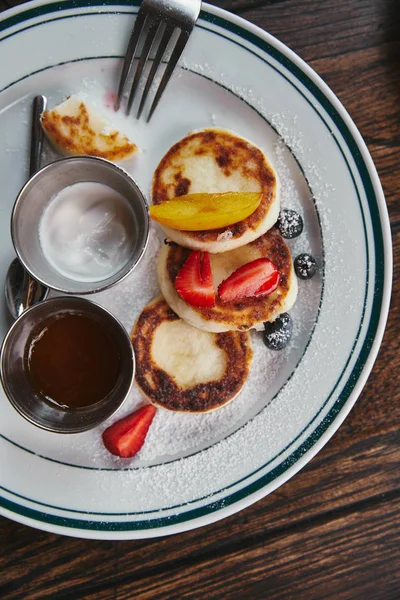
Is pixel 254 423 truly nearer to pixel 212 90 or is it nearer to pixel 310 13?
pixel 212 90

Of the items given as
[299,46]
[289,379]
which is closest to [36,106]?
[299,46]

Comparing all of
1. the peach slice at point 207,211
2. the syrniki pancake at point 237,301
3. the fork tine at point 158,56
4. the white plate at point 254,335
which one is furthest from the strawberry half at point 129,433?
the fork tine at point 158,56

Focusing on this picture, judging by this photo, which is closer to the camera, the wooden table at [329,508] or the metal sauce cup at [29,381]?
the metal sauce cup at [29,381]

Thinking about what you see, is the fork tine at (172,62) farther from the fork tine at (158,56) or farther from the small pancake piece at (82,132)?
the small pancake piece at (82,132)

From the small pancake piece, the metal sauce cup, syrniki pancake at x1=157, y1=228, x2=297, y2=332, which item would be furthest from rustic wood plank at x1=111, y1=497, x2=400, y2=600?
the small pancake piece

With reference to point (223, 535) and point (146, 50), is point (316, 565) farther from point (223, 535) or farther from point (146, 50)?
point (146, 50)

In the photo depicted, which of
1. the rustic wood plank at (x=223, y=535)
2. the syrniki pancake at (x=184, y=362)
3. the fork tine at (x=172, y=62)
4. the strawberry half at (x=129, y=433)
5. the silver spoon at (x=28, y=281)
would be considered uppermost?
the fork tine at (x=172, y=62)

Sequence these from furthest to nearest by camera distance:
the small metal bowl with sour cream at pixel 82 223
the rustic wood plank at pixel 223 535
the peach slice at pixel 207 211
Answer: the rustic wood plank at pixel 223 535 < the small metal bowl with sour cream at pixel 82 223 < the peach slice at pixel 207 211

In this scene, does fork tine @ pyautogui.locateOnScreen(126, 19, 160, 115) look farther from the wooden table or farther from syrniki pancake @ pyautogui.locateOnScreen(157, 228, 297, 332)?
syrniki pancake @ pyautogui.locateOnScreen(157, 228, 297, 332)
